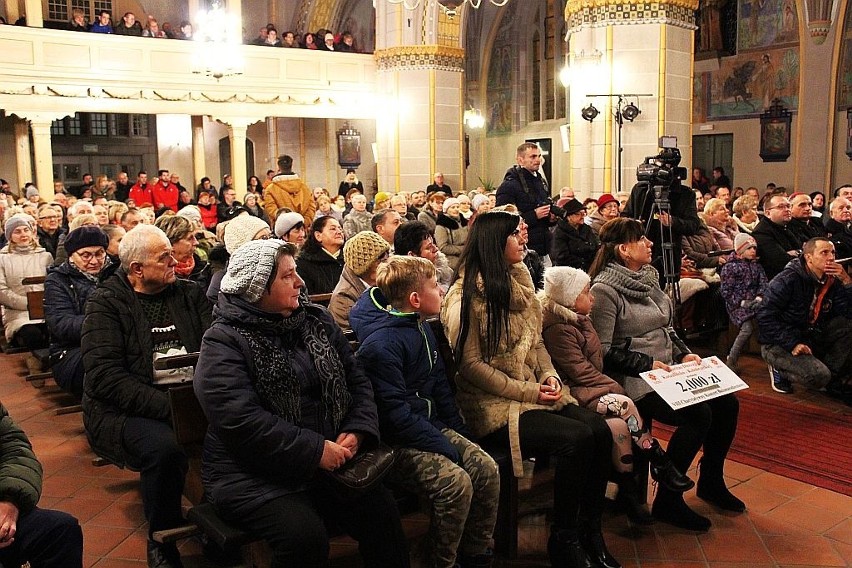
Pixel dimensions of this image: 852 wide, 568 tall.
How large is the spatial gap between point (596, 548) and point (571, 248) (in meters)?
4.17

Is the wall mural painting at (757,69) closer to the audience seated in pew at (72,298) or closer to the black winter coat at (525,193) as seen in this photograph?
the black winter coat at (525,193)

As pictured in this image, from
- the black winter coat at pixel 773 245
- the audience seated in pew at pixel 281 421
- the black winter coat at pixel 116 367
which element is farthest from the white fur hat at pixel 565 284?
the black winter coat at pixel 773 245

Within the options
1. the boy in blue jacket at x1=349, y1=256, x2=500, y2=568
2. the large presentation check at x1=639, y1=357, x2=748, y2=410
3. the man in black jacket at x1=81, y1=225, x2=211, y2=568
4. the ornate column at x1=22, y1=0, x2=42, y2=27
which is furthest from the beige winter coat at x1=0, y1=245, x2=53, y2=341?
the ornate column at x1=22, y1=0, x2=42, y2=27

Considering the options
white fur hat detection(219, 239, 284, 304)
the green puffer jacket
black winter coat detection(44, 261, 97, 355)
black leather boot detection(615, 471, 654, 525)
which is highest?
white fur hat detection(219, 239, 284, 304)

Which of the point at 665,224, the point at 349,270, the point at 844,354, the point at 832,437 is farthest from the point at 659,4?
the point at 349,270

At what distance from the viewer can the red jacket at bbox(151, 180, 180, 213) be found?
1577 cm

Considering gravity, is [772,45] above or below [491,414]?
above

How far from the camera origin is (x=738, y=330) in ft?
24.5

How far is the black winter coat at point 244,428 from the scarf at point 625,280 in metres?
1.85

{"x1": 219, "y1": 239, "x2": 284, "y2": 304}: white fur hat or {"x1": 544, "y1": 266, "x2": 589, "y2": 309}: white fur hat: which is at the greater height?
{"x1": 219, "y1": 239, "x2": 284, "y2": 304}: white fur hat

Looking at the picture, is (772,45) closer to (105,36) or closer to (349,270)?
(105,36)

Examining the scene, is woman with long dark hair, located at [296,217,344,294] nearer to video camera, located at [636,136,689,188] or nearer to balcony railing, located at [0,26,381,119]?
video camera, located at [636,136,689,188]

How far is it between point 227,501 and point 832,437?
397 centimetres

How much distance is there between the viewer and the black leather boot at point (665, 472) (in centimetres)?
383
